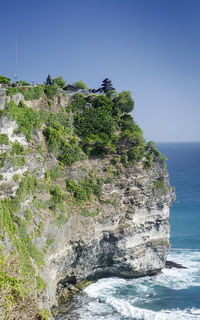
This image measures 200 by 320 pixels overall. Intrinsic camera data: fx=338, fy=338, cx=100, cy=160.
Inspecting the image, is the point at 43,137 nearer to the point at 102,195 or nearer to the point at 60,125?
the point at 60,125

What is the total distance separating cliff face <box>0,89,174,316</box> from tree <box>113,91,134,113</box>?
640 cm

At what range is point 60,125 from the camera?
37.2 m

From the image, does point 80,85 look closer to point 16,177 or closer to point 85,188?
point 85,188

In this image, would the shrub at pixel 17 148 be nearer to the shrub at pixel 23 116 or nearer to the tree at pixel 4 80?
the shrub at pixel 23 116

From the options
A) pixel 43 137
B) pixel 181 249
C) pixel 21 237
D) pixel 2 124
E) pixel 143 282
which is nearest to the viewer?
pixel 21 237

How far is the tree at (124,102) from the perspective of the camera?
41.7 meters

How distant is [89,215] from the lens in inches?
1378

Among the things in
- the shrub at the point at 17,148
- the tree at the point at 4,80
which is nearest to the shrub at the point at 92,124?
the tree at the point at 4,80

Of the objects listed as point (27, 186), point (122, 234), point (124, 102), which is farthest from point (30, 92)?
point (122, 234)

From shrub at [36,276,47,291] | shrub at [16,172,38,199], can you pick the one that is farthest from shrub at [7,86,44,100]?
shrub at [36,276,47,291]

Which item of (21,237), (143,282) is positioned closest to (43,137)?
(21,237)

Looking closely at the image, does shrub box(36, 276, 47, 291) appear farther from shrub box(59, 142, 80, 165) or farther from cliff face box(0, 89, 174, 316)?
shrub box(59, 142, 80, 165)

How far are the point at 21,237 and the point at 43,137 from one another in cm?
1168

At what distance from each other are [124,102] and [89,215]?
49.1ft
